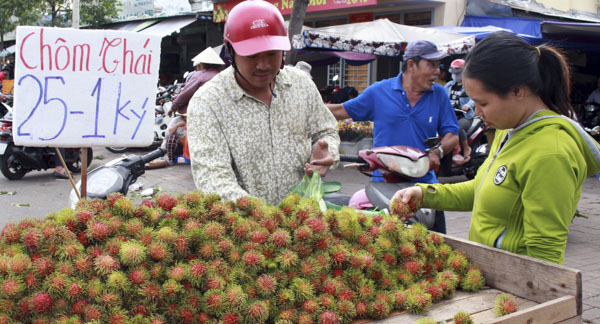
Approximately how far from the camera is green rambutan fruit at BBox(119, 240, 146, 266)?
1404mm

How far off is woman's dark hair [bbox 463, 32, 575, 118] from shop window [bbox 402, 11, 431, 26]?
12.5 meters

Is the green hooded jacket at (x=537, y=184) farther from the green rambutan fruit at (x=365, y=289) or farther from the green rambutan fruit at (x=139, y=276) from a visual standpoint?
the green rambutan fruit at (x=139, y=276)

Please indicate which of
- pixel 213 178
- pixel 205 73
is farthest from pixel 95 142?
pixel 205 73

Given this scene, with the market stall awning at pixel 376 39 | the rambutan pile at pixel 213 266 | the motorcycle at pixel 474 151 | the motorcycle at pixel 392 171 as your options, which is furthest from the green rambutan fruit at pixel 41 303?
the motorcycle at pixel 474 151

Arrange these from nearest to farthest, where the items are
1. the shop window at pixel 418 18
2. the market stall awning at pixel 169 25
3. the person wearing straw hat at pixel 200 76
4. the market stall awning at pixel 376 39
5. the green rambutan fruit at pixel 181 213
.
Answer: the green rambutan fruit at pixel 181 213 < the person wearing straw hat at pixel 200 76 < the market stall awning at pixel 376 39 < the shop window at pixel 418 18 < the market stall awning at pixel 169 25

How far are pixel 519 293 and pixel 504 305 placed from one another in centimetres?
20

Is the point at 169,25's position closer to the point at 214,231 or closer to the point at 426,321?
the point at 214,231

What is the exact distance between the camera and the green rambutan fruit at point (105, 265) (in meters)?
1.37

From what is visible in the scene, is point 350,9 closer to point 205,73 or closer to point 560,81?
point 205,73

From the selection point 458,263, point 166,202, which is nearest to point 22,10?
point 166,202

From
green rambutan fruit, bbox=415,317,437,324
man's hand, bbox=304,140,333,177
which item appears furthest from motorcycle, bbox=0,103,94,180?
green rambutan fruit, bbox=415,317,437,324

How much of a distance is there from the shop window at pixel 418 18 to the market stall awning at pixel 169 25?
7752 mm

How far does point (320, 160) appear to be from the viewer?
2.36 m

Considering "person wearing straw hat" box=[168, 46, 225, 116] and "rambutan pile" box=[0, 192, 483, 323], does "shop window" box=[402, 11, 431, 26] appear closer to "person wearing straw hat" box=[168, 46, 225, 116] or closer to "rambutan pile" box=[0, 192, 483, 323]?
"person wearing straw hat" box=[168, 46, 225, 116]
